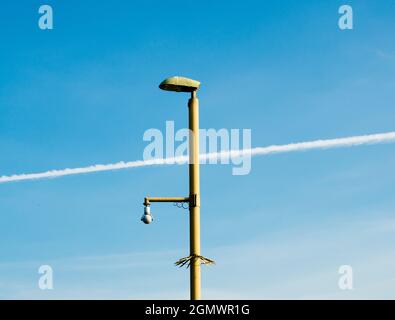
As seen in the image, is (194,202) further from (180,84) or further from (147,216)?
(180,84)

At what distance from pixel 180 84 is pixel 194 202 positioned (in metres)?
3.15

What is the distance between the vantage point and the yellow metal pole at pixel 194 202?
1798 cm

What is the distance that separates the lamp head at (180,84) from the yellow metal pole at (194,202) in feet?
2.77

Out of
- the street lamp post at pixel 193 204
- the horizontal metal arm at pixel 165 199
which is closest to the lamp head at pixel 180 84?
the street lamp post at pixel 193 204

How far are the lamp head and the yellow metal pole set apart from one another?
0.84 m

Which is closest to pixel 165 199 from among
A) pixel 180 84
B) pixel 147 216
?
pixel 147 216

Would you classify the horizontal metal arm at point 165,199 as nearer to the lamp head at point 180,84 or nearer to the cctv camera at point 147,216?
the cctv camera at point 147,216

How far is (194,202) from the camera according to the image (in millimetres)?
18406

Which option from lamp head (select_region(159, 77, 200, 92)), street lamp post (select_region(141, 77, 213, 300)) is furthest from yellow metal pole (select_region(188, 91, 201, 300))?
lamp head (select_region(159, 77, 200, 92))

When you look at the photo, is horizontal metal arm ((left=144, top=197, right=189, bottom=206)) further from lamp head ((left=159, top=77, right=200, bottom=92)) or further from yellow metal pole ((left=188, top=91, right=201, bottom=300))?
lamp head ((left=159, top=77, right=200, bottom=92))
